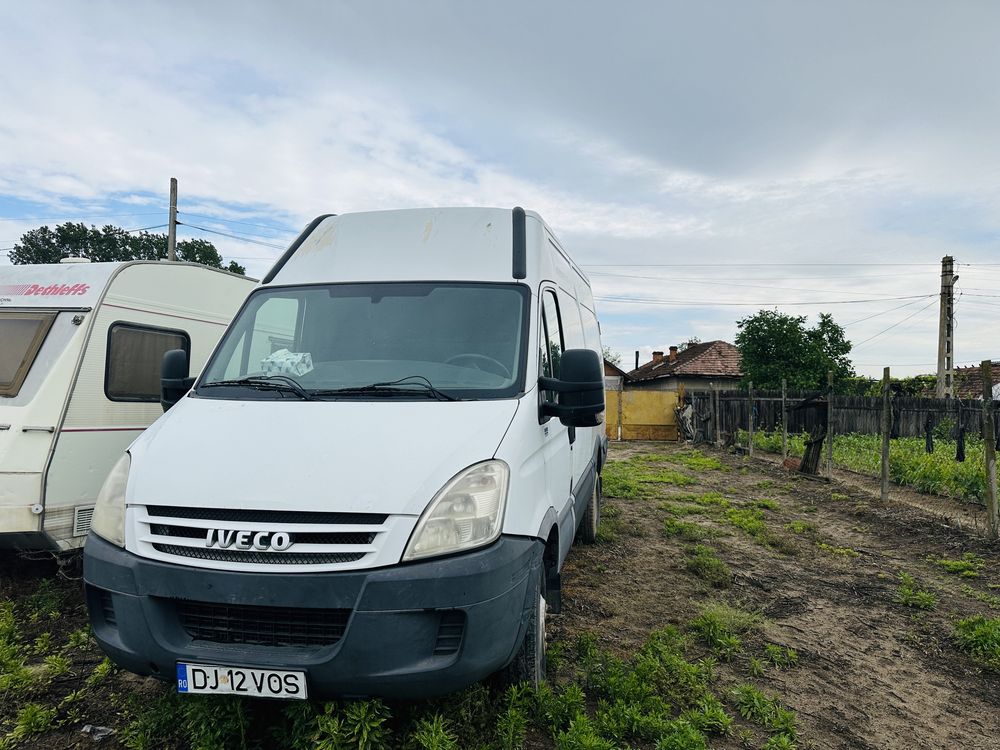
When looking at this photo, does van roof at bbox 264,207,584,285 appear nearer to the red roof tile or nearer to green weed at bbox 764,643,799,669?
green weed at bbox 764,643,799,669

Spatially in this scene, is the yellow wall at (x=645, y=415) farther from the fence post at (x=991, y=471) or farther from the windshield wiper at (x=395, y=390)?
the windshield wiper at (x=395, y=390)

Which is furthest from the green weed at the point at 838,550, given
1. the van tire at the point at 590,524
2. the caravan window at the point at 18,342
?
the caravan window at the point at 18,342

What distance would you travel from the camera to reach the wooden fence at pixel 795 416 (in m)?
15.1

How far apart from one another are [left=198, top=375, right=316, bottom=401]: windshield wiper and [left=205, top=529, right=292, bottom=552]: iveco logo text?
0.85 meters

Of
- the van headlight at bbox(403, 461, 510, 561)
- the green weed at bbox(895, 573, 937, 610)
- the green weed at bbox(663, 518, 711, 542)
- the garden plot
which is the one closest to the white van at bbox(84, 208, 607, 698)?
the van headlight at bbox(403, 461, 510, 561)

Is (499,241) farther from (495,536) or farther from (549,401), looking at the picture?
(495,536)

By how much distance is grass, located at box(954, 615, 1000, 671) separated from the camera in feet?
14.6

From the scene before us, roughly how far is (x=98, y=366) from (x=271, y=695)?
416cm

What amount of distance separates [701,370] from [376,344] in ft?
143

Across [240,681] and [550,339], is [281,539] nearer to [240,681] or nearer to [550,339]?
[240,681]

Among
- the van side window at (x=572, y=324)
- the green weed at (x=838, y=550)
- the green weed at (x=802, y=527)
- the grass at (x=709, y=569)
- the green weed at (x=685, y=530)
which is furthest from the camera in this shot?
the green weed at (x=802, y=527)

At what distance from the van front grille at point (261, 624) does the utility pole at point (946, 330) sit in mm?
27932

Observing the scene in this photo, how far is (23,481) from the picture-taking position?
197 inches

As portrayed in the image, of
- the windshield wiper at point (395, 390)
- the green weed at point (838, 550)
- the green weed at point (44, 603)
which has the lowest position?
the green weed at point (44, 603)
